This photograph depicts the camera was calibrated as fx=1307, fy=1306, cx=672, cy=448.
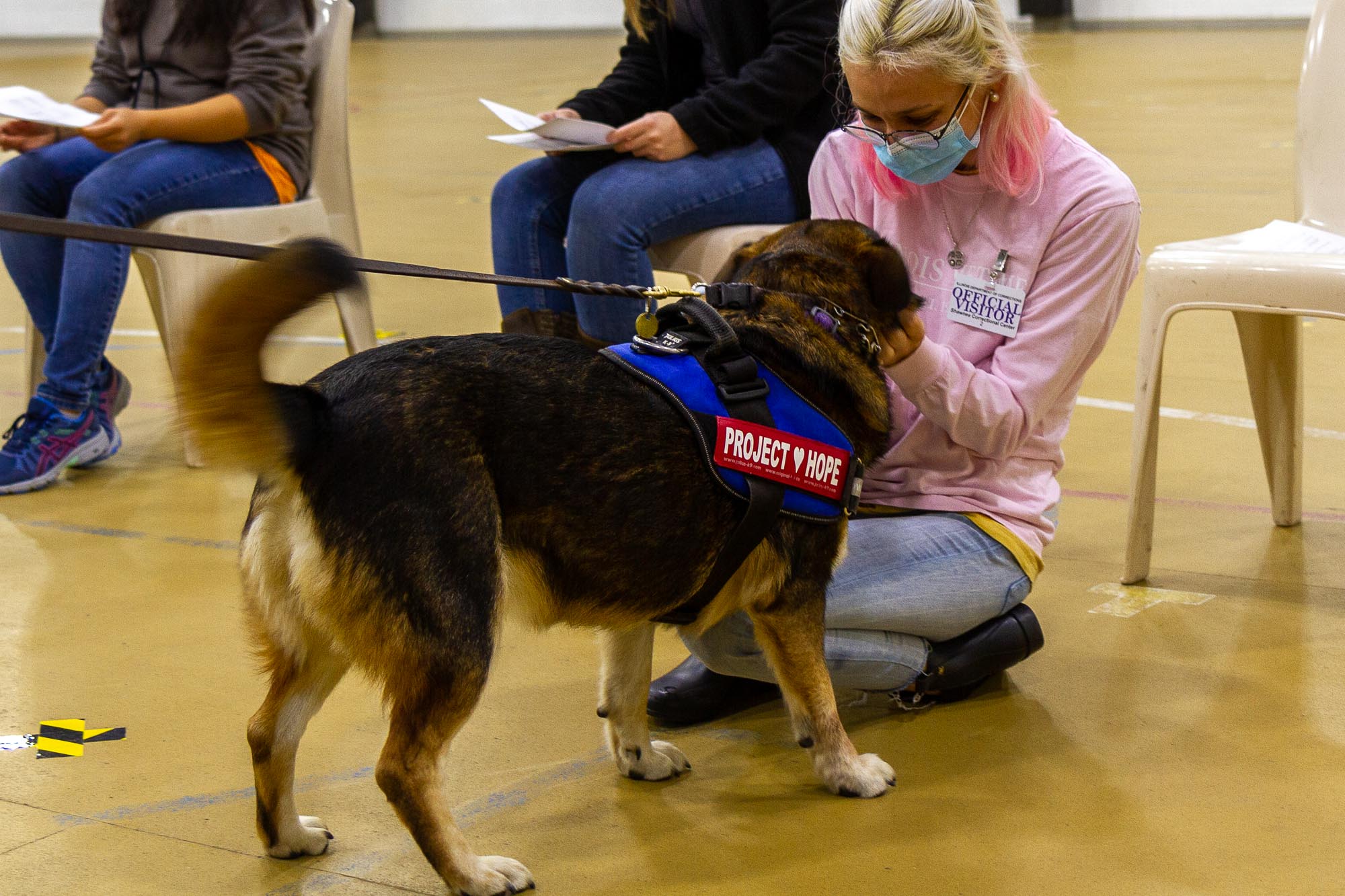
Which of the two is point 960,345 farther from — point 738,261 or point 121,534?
point 121,534

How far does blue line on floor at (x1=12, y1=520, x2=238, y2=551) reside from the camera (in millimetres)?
3453

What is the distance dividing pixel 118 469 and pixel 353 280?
2.70 meters

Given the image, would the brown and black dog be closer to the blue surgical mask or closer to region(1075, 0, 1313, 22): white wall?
the blue surgical mask

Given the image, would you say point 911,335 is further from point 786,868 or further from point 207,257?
point 207,257

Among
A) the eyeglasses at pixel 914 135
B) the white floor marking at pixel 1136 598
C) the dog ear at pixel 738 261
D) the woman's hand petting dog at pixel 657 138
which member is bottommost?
the white floor marking at pixel 1136 598

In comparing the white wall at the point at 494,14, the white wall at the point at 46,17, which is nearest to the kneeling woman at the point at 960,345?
the white wall at the point at 494,14

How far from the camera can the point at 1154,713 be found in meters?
2.50

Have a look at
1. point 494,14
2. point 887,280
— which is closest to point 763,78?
point 887,280

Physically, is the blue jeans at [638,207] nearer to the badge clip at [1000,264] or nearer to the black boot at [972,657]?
the badge clip at [1000,264]

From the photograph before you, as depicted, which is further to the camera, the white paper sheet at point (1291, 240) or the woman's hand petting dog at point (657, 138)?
the woman's hand petting dog at point (657, 138)

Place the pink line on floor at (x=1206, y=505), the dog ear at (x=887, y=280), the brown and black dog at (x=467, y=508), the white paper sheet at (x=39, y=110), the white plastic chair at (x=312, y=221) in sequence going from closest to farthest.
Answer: the brown and black dog at (x=467, y=508)
the dog ear at (x=887, y=280)
the pink line on floor at (x=1206, y=505)
the white paper sheet at (x=39, y=110)
the white plastic chair at (x=312, y=221)

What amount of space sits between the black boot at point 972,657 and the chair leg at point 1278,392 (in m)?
1.12

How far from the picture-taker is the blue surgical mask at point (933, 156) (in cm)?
236

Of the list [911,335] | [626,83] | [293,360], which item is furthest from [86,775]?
[293,360]
